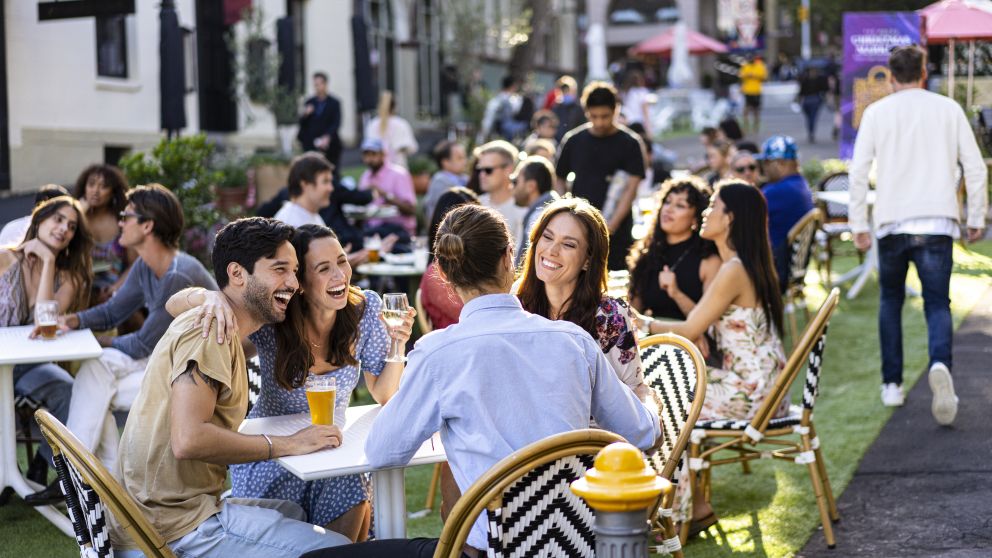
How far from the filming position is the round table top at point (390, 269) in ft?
25.7

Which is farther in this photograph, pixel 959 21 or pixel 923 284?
pixel 959 21

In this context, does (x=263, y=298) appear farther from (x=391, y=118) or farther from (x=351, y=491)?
(x=391, y=118)

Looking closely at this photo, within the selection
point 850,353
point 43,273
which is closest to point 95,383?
point 43,273

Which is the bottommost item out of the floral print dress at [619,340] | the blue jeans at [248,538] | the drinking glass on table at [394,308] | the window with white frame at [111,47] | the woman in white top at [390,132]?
the blue jeans at [248,538]

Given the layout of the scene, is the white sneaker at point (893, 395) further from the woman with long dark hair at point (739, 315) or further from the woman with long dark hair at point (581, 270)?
the woman with long dark hair at point (581, 270)

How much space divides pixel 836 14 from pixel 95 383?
27.9m

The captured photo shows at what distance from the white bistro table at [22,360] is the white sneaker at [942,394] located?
384 centimetres

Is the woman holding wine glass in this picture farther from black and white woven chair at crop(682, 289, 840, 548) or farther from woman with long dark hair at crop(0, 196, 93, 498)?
woman with long dark hair at crop(0, 196, 93, 498)

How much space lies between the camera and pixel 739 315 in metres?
5.32

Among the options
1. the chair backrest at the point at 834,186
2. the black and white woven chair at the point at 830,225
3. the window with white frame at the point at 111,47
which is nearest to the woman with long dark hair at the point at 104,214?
the black and white woven chair at the point at 830,225

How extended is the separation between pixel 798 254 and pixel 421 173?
812 centimetres

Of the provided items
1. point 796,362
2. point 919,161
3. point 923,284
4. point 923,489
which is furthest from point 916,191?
point 796,362

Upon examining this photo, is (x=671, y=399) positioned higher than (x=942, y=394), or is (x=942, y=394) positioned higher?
(x=671, y=399)

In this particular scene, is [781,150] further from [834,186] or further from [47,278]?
[47,278]
